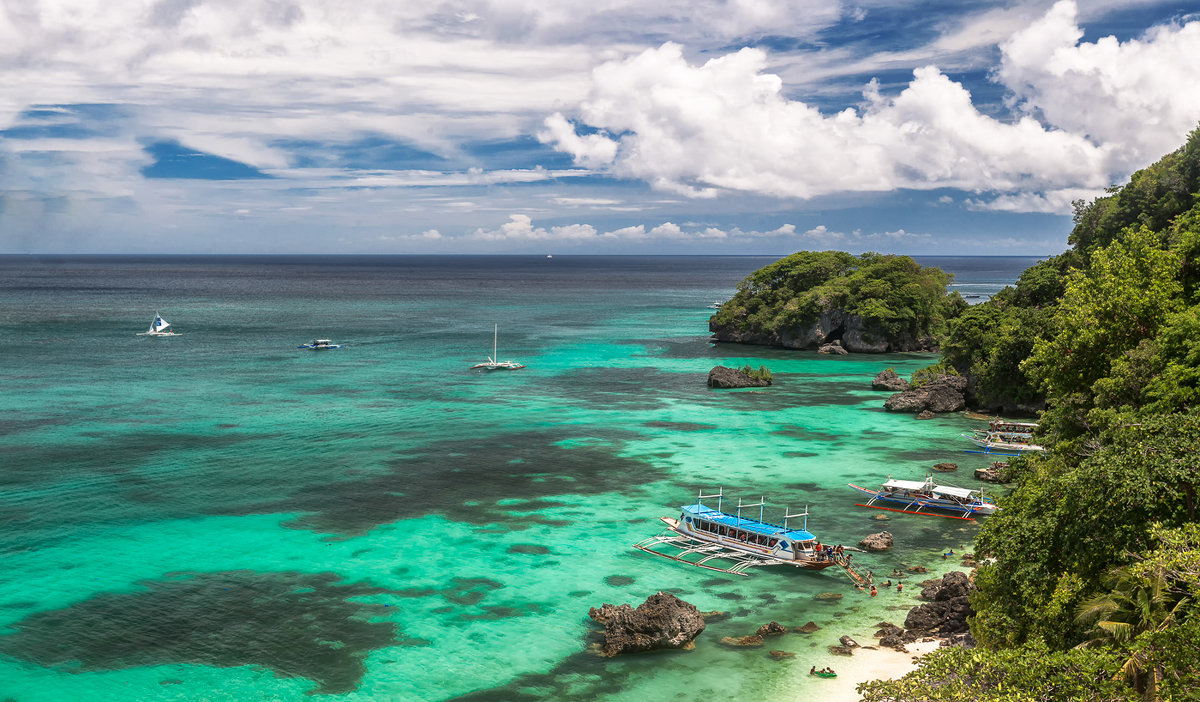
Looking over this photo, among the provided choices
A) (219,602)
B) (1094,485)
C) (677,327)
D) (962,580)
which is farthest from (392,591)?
(677,327)

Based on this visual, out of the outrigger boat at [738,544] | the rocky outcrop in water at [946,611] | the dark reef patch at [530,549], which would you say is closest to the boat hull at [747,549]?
the outrigger boat at [738,544]

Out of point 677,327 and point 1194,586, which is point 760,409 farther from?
point 677,327

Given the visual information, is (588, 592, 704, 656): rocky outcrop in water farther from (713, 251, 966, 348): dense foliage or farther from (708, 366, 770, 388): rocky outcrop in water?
(713, 251, 966, 348): dense foliage

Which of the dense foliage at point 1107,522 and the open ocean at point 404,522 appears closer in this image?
the dense foliage at point 1107,522

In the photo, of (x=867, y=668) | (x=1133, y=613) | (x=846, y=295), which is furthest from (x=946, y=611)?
(x=846, y=295)

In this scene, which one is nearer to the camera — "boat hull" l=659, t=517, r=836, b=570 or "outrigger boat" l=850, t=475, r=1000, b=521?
"boat hull" l=659, t=517, r=836, b=570

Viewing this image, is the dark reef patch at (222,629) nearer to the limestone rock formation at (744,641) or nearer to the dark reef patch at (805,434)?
the limestone rock formation at (744,641)

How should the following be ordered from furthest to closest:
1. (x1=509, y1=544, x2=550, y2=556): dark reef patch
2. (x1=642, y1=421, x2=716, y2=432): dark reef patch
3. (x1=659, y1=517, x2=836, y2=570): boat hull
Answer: (x1=642, y1=421, x2=716, y2=432): dark reef patch → (x1=509, y1=544, x2=550, y2=556): dark reef patch → (x1=659, y1=517, x2=836, y2=570): boat hull

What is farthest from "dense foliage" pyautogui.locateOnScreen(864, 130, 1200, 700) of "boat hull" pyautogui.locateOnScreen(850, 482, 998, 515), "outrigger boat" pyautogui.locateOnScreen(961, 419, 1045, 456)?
"outrigger boat" pyautogui.locateOnScreen(961, 419, 1045, 456)

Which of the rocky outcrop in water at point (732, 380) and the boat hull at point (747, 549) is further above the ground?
→ the rocky outcrop in water at point (732, 380)
